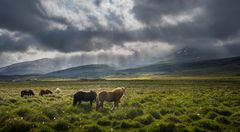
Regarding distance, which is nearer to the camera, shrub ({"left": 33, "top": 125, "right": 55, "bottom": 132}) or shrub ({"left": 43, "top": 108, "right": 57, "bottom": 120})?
shrub ({"left": 33, "top": 125, "right": 55, "bottom": 132})

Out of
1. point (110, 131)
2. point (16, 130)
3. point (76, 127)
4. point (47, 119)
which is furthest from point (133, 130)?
point (16, 130)

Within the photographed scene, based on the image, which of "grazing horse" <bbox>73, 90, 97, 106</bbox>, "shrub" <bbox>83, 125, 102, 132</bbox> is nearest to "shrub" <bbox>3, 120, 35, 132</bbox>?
"shrub" <bbox>83, 125, 102, 132</bbox>

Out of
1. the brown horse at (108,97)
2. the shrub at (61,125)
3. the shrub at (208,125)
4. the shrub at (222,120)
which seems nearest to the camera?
the shrub at (61,125)

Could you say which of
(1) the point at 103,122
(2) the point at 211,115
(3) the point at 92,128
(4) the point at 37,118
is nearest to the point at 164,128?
(1) the point at 103,122

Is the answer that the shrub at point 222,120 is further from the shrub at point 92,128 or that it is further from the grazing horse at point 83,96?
the grazing horse at point 83,96

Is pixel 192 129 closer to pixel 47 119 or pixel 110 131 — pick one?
pixel 110 131

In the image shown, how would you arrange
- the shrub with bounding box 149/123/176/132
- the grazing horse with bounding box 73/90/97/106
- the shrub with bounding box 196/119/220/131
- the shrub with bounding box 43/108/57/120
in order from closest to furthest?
the shrub with bounding box 149/123/176/132, the shrub with bounding box 196/119/220/131, the shrub with bounding box 43/108/57/120, the grazing horse with bounding box 73/90/97/106

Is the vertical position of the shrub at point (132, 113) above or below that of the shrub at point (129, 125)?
above

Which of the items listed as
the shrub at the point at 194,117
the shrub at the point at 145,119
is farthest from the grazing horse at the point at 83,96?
the shrub at the point at 194,117

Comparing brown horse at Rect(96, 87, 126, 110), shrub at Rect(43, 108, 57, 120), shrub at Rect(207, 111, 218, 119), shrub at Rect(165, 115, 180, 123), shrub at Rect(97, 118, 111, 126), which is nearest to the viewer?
shrub at Rect(97, 118, 111, 126)

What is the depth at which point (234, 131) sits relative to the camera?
1391 centimetres

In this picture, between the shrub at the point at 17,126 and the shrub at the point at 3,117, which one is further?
the shrub at the point at 3,117

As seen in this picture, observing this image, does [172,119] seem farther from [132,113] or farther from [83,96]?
[83,96]

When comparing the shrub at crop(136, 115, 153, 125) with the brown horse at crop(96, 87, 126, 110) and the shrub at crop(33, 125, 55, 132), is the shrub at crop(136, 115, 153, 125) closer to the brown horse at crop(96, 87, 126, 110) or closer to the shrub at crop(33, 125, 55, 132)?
the brown horse at crop(96, 87, 126, 110)
